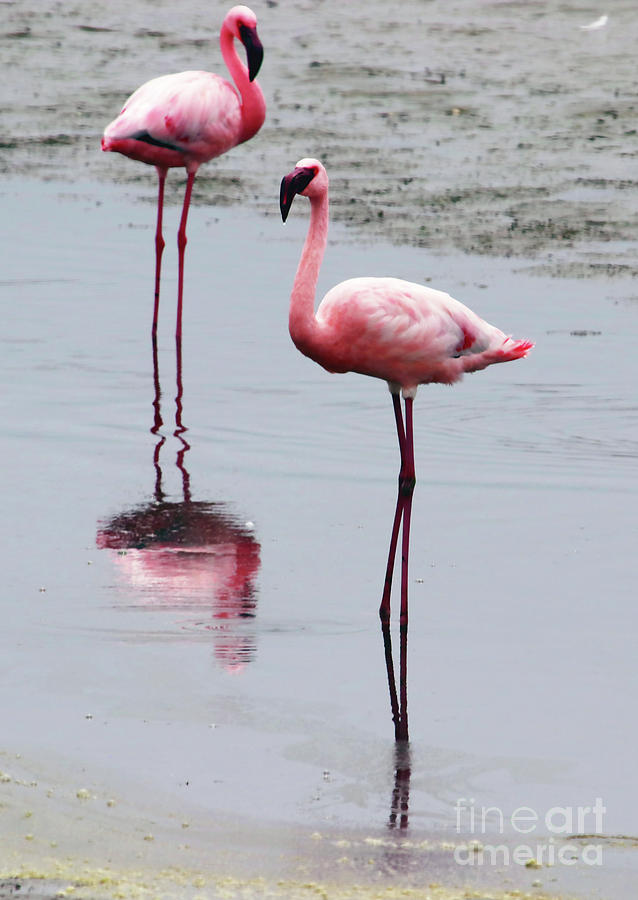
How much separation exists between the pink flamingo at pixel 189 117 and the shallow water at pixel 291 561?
87 centimetres

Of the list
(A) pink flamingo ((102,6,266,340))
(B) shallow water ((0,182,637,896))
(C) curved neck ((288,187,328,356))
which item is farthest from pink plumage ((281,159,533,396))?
(A) pink flamingo ((102,6,266,340))

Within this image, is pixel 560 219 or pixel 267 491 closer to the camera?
pixel 267 491

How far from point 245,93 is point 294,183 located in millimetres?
5582

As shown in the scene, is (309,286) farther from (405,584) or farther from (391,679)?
(391,679)

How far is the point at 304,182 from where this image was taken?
590 cm

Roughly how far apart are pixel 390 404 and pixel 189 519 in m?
2.22

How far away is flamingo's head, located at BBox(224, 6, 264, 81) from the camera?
10906mm

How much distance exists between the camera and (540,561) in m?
6.38

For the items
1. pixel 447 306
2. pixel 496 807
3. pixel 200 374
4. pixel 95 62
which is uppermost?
pixel 95 62

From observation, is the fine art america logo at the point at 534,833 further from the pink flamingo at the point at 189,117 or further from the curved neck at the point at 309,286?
the pink flamingo at the point at 189,117

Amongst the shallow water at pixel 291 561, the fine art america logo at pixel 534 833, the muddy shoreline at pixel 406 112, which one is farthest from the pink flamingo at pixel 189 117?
the fine art america logo at pixel 534 833

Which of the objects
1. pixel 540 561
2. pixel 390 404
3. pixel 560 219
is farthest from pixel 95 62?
pixel 540 561

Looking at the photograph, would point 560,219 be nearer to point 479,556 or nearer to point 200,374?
point 200,374

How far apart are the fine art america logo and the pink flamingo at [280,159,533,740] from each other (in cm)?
134
